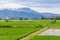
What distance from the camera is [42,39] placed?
17.1 meters

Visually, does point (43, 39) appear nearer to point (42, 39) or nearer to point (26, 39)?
point (42, 39)

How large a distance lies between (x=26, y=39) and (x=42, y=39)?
128 centimetres

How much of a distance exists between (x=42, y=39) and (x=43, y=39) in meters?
0.08

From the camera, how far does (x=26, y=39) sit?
17.3 meters

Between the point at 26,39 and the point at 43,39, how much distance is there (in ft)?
4.45

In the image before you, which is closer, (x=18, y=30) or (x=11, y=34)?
(x=11, y=34)

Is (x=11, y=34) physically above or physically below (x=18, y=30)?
above

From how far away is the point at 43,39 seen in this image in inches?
672

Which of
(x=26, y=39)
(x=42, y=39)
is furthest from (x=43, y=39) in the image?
(x=26, y=39)
